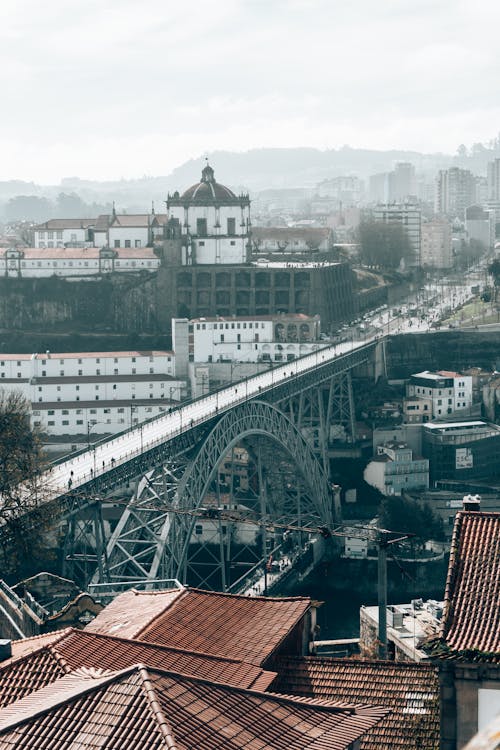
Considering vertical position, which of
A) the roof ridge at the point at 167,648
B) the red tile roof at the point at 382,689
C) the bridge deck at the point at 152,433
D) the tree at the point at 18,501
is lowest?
the bridge deck at the point at 152,433

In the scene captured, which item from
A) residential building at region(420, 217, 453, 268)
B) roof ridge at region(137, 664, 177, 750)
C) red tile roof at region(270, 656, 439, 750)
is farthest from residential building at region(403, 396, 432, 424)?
residential building at region(420, 217, 453, 268)

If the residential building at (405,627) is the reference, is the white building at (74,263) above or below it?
above

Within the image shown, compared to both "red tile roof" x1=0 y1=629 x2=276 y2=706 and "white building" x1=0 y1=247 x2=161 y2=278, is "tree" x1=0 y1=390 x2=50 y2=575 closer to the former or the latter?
"red tile roof" x1=0 y1=629 x2=276 y2=706

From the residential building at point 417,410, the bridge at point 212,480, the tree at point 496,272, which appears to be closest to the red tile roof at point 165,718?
the bridge at point 212,480

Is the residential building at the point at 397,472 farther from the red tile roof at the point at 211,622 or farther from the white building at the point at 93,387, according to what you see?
the red tile roof at the point at 211,622

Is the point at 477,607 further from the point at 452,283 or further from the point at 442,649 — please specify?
the point at 452,283

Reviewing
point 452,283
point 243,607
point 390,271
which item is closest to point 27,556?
point 243,607

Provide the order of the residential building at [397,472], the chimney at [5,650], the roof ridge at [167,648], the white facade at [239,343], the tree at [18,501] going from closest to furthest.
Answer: the roof ridge at [167,648] → the chimney at [5,650] → the tree at [18,501] → the residential building at [397,472] → the white facade at [239,343]
